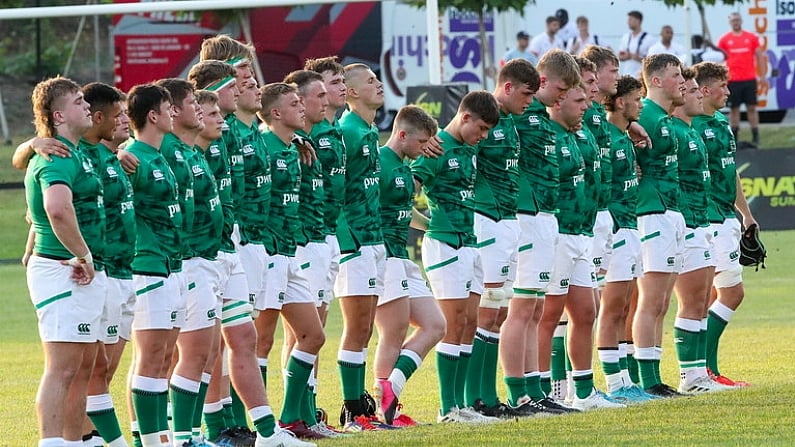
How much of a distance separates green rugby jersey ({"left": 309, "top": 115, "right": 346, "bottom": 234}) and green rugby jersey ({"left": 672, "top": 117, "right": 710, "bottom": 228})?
2927mm

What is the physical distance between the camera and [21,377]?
42.7ft

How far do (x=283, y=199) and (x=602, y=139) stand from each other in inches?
107

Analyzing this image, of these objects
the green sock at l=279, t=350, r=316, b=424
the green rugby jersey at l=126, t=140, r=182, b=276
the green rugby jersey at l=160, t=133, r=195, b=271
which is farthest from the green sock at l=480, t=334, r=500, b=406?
the green rugby jersey at l=126, t=140, r=182, b=276

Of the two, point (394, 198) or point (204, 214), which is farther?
point (394, 198)

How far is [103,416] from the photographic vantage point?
27.4ft

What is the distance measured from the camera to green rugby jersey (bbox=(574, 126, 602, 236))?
35.6 ft

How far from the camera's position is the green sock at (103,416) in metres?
8.36

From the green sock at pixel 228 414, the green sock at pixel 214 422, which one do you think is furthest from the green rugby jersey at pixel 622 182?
the green sock at pixel 214 422

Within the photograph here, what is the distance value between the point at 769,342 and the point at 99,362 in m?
7.51

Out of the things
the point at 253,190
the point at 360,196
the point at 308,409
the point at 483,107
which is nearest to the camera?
the point at 253,190

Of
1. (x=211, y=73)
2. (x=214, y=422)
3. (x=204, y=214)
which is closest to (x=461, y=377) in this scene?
(x=214, y=422)

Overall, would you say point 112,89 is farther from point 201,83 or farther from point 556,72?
point 556,72

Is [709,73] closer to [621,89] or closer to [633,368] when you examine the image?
[621,89]

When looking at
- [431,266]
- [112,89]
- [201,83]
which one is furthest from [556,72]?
[112,89]
